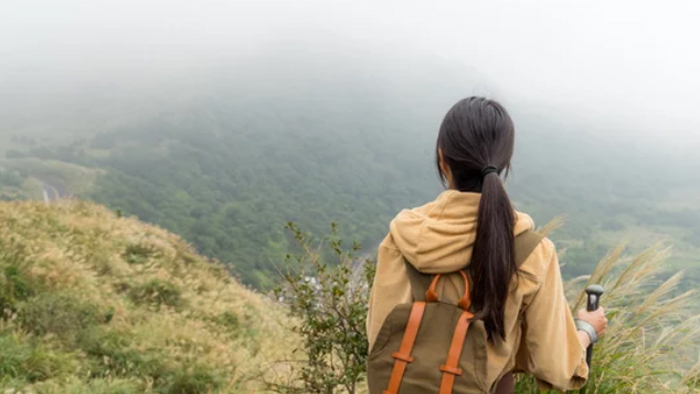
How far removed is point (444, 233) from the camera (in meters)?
1.46

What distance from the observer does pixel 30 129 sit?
165 metres

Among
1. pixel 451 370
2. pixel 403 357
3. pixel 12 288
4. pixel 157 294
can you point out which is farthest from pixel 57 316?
pixel 451 370

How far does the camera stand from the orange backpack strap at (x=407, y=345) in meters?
1.46

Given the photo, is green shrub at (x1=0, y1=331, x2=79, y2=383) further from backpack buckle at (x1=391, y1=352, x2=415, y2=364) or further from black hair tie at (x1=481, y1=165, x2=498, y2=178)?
black hair tie at (x1=481, y1=165, x2=498, y2=178)

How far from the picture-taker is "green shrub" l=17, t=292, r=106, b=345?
4473 millimetres

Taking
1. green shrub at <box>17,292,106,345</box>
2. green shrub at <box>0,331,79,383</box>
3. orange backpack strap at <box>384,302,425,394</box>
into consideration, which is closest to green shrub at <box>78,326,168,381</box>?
green shrub at <box>17,292,106,345</box>

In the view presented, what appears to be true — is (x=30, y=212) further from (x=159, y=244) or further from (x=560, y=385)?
(x=560, y=385)

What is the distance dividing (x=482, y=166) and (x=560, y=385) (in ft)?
2.32

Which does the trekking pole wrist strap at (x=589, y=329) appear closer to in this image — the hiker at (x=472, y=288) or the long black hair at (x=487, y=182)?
the hiker at (x=472, y=288)

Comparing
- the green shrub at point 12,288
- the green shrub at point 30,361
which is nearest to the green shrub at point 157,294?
the green shrub at point 12,288

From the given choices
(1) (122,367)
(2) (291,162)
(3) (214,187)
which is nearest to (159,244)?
(1) (122,367)

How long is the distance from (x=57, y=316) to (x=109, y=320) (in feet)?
1.93

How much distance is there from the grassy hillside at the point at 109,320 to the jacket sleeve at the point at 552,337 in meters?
3.02

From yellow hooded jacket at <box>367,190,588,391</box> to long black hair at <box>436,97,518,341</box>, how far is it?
0.05m
